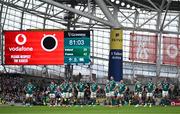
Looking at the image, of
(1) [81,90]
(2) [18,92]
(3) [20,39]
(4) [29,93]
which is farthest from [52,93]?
(2) [18,92]

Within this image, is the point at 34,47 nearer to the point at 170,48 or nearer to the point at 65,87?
the point at 65,87

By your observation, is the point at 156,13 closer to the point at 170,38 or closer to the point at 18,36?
the point at 170,38

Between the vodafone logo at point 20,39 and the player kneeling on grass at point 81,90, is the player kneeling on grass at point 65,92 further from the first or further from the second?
the vodafone logo at point 20,39

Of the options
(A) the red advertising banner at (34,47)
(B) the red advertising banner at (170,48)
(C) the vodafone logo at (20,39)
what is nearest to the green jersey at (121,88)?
(A) the red advertising banner at (34,47)

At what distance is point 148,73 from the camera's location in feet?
210

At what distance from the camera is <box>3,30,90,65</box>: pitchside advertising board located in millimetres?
46125

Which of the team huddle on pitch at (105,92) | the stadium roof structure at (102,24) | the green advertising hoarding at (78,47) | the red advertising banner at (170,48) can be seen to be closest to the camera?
the team huddle on pitch at (105,92)

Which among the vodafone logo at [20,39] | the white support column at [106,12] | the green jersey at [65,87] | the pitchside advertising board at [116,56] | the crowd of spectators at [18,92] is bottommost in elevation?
the crowd of spectators at [18,92]

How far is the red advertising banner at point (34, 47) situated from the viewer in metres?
46.3

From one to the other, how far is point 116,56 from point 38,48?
6556 millimetres

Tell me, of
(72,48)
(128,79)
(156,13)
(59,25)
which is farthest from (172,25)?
(72,48)

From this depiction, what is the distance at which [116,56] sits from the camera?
44.5 m

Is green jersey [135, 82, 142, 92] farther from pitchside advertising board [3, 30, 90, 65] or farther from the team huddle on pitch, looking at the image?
pitchside advertising board [3, 30, 90, 65]

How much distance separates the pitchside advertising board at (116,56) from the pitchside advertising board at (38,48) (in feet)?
7.60
